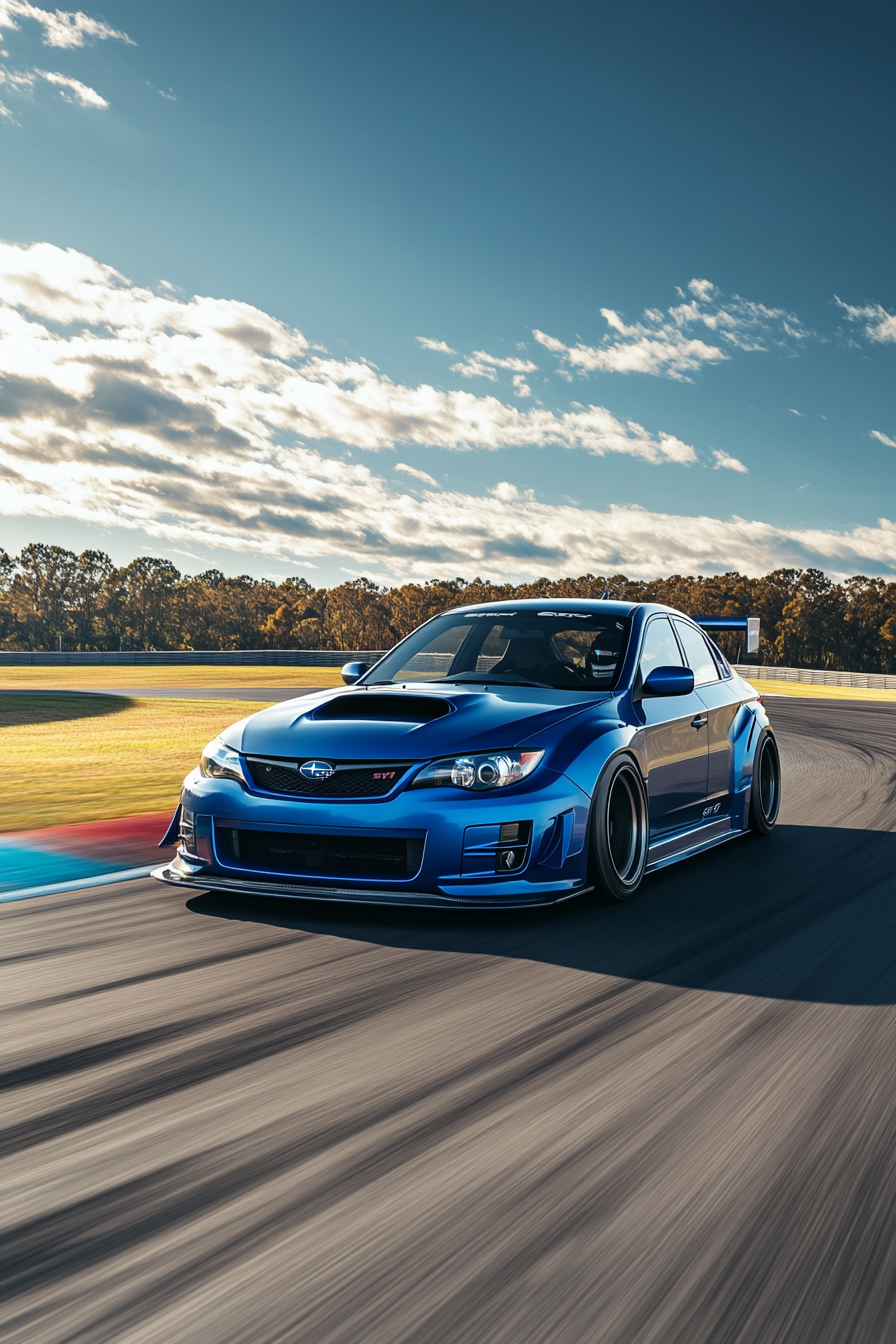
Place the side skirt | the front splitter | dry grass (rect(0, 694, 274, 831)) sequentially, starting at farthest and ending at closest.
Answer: dry grass (rect(0, 694, 274, 831)) < the side skirt < the front splitter

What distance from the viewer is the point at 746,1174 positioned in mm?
2672

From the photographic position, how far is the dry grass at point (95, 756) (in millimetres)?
9484

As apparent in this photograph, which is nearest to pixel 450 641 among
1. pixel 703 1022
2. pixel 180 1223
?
pixel 703 1022

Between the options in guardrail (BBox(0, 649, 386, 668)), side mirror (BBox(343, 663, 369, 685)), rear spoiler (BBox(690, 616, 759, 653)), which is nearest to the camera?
side mirror (BBox(343, 663, 369, 685))

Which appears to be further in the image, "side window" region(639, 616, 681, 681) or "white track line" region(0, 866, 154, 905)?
"side window" region(639, 616, 681, 681)

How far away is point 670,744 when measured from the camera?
21.0 feet

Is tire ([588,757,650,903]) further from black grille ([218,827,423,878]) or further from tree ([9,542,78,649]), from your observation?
tree ([9,542,78,649])

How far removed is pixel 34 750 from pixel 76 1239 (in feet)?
43.5

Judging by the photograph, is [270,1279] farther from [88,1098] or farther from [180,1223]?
[88,1098]

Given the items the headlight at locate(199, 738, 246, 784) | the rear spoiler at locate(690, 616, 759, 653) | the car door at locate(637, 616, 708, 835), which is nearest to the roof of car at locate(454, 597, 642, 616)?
the car door at locate(637, 616, 708, 835)

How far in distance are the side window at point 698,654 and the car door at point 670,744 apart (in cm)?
19

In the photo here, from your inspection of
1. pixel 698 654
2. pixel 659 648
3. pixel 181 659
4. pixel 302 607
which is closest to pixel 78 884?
pixel 659 648

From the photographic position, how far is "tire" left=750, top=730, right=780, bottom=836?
7.93m

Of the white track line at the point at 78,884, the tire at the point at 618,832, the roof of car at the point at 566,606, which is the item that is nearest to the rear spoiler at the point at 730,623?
the roof of car at the point at 566,606
